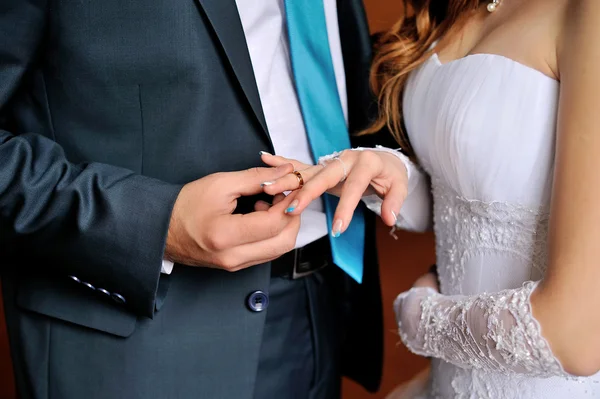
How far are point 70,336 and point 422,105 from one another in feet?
2.39

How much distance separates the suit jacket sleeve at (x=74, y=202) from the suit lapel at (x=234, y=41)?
20 centimetres

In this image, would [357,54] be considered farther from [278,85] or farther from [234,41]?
[234,41]

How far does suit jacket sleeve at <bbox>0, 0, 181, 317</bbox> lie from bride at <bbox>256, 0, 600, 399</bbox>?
208mm

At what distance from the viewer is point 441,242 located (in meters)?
1.25

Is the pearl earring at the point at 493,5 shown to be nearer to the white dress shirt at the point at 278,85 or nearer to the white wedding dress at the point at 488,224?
the white wedding dress at the point at 488,224

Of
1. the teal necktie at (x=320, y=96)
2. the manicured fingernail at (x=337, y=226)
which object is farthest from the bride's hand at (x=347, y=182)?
the teal necktie at (x=320, y=96)

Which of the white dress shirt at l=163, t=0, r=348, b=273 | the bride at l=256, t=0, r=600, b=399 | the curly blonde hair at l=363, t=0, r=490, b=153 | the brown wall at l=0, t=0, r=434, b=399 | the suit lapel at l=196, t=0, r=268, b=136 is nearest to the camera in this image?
the bride at l=256, t=0, r=600, b=399

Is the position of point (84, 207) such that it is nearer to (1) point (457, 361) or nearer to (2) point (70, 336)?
(2) point (70, 336)

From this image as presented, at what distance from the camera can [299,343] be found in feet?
4.32

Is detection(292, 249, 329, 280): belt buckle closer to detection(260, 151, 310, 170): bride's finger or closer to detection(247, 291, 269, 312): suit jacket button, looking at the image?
detection(247, 291, 269, 312): suit jacket button

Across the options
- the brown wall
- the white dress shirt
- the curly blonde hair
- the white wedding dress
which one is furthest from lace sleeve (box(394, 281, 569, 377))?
the brown wall

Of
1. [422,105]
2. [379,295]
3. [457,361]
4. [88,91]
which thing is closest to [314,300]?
[379,295]

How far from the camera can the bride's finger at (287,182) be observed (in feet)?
3.02

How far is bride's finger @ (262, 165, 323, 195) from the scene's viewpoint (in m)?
0.92
